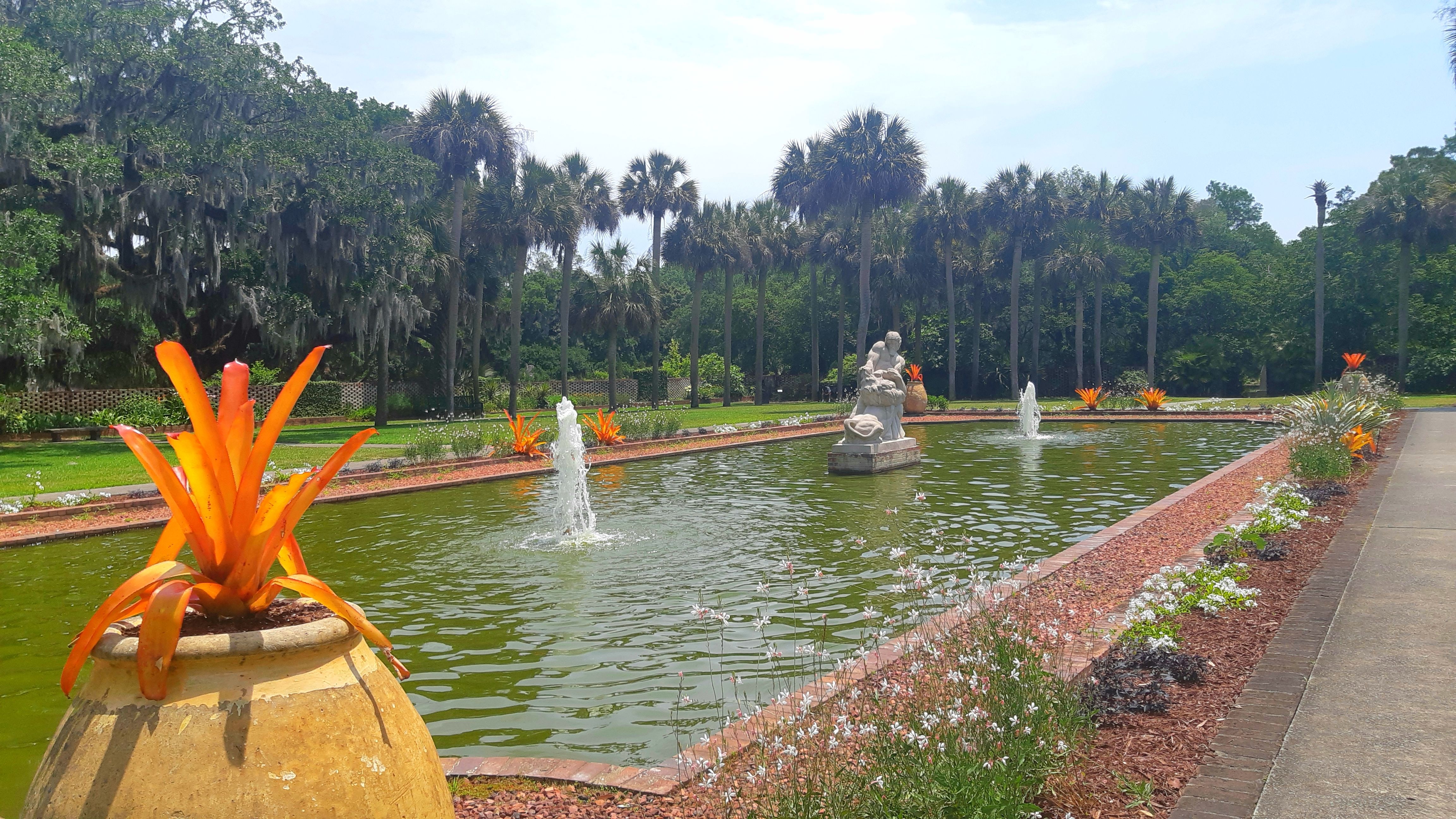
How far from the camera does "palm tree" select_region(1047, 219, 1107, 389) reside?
181 feet

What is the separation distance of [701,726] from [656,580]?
379 centimetres

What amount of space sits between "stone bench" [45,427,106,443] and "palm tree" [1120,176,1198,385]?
1910 inches

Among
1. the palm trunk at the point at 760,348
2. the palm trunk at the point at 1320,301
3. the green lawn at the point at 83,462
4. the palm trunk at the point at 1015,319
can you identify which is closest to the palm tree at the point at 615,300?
the palm trunk at the point at 760,348

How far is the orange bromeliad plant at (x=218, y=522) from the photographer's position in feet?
8.46

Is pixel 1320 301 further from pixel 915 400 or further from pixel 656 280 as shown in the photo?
pixel 656 280

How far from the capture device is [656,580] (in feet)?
29.3

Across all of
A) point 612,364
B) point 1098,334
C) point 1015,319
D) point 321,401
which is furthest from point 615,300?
point 1098,334

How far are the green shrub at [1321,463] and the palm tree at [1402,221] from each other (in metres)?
38.9

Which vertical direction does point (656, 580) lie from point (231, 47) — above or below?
below

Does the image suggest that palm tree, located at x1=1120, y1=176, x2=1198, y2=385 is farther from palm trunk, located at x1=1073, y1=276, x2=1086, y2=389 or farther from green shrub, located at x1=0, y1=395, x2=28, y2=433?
green shrub, located at x1=0, y1=395, x2=28, y2=433

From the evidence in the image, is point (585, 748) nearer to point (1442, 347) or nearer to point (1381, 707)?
point (1381, 707)

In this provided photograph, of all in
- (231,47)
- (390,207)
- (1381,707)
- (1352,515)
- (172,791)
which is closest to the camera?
(172,791)

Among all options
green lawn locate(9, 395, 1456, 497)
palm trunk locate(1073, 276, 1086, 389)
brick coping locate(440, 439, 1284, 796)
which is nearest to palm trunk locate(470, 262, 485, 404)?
green lawn locate(9, 395, 1456, 497)

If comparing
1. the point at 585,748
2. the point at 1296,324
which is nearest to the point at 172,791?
the point at 585,748
